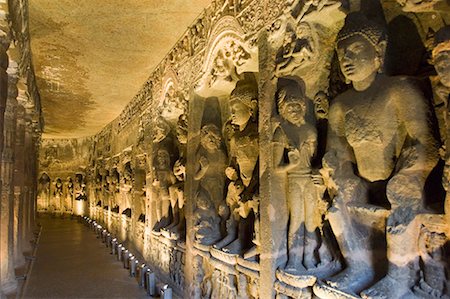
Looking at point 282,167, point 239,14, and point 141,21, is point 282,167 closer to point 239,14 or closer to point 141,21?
point 239,14

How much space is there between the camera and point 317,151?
3.09 meters

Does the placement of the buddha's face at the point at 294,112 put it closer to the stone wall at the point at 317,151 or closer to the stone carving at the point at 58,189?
the stone wall at the point at 317,151

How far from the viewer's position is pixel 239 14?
12.4 ft

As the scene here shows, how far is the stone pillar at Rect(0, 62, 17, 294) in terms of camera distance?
500 cm

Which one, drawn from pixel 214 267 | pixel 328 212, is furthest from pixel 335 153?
pixel 214 267

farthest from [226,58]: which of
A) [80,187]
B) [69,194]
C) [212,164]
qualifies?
[69,194]

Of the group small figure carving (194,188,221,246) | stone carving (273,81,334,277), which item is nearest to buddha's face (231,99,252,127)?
stone carving (273,81,334,277)

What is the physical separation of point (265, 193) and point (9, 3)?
10.3ft

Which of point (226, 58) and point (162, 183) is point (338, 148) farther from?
point (162, 183)

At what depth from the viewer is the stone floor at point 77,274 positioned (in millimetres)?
5570

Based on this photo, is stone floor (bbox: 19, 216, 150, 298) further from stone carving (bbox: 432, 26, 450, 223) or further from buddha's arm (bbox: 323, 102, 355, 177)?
stone carving (bbox: 432, 26, 450, 223)

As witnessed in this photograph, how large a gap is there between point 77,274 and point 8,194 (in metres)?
2.27

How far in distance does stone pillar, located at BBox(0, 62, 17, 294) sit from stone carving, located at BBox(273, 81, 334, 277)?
3.98 m

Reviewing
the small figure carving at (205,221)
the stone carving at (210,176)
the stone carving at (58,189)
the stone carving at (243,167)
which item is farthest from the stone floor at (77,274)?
the stone carving at (58,189)
